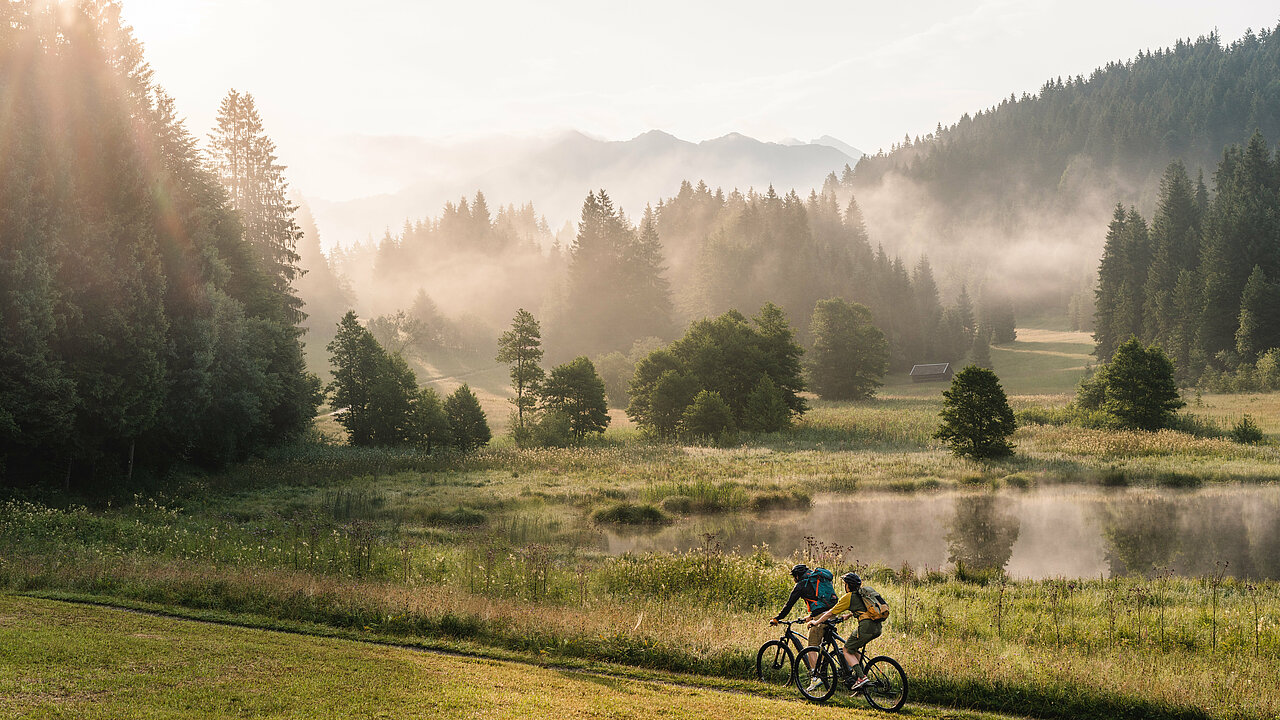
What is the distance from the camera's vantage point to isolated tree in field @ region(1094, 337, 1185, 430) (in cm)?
4275

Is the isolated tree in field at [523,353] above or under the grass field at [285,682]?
above

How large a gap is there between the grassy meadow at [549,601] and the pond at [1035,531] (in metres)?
1.50

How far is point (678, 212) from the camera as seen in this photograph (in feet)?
436

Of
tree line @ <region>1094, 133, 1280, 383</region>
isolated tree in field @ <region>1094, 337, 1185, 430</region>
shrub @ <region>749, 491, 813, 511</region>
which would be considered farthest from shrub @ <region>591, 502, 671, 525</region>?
tree line @ <region>1094, 133, 1280, 383</region>

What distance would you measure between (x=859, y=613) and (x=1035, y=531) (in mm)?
20707

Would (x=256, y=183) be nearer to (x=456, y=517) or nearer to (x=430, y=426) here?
(x=430, y=426)

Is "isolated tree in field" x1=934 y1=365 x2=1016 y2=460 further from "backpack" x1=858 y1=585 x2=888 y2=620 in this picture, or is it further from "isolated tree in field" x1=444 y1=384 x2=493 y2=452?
"backpack" x1=858 y1=585 x2=888 y2=620

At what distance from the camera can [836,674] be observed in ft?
32.7

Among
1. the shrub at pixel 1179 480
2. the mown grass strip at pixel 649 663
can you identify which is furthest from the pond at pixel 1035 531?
the mown grass strip at pixel 649 663

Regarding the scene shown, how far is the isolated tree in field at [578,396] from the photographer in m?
54.5

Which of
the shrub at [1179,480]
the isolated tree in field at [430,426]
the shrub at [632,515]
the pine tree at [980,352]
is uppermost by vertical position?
the pine tree at [980,352]

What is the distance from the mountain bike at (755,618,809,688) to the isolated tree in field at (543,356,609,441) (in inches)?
1689

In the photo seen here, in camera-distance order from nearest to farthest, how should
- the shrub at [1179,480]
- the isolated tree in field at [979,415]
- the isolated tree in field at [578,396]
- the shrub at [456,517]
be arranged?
the shrub at [456,517]
the shrub at [1179,480]
the isolated tree in field at [979,415]
the isolated tree in field at [578,396]

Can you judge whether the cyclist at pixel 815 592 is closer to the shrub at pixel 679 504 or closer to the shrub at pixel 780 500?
the shrub at pixel 679 504
